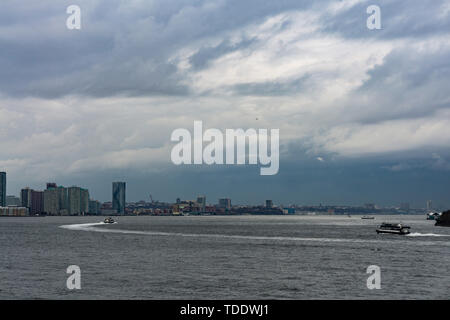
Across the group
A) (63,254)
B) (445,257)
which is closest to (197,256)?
(63,254)

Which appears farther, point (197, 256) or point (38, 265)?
point (197, 256)

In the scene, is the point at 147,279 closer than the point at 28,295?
No

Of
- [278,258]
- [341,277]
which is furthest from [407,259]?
[341,277]
